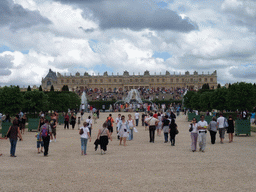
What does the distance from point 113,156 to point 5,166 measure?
3348 mm

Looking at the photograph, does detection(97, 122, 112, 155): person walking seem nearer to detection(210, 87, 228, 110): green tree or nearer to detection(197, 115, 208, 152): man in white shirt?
detection(197, 115, 208, 152): man in white shirt

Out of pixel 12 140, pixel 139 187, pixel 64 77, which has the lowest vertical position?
pixel 139 187

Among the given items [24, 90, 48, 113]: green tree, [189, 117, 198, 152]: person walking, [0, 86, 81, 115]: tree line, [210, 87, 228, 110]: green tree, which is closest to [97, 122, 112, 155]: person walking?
[189, 117, 198, 152]: person walking

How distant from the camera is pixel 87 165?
29.2ft

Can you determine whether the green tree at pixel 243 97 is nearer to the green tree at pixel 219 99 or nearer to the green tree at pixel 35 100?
the green tree at pixel 219 99

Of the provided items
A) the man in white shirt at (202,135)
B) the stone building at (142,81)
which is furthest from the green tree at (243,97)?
the stone building at (142,81)

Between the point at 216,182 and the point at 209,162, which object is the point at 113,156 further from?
the point at 216,182

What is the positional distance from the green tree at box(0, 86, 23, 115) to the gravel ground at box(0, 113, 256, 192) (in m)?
8.65

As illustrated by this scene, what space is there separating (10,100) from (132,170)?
13774 mm

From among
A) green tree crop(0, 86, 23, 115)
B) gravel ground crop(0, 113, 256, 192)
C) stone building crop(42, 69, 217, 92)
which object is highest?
stone building crop(42, 69, 217, 92)

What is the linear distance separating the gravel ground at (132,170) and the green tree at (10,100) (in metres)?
8.65

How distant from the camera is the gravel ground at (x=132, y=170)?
6.60 m

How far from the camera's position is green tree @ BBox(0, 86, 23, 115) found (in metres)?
19.6

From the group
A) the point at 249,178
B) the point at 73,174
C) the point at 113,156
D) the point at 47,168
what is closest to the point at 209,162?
the point at 249,178
